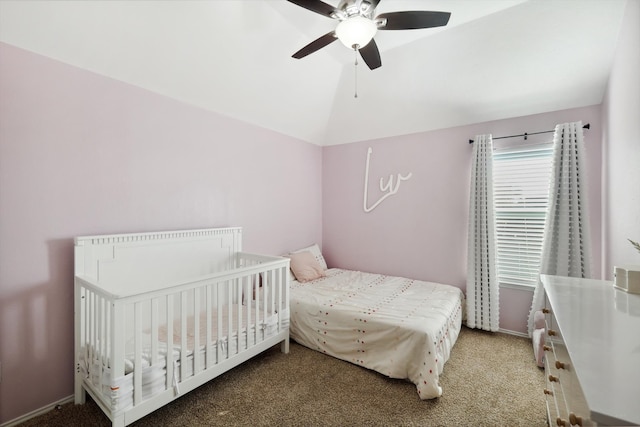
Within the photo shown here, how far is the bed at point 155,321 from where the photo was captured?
151cm

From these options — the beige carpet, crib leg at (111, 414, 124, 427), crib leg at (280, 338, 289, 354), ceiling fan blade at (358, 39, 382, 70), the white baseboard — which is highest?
ceiling fan blade at (358, 39, 382, 70)

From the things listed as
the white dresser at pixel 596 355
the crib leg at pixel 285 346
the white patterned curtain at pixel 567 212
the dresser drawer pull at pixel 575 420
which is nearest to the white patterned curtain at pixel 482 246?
the white patterned curtain at pixel 567 212

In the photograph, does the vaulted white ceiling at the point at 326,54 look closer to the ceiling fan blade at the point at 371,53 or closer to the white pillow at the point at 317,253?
the ceiling fan blade at the point at 371,53

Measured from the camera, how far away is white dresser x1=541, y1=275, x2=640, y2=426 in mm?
583

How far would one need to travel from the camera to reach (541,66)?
244 centimetres

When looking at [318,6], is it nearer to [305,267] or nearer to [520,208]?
[305,267]

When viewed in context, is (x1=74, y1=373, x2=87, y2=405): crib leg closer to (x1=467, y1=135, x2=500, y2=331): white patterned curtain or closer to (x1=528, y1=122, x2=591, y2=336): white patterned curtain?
(x1=467, y1=135, x2=500, y2=331): white patterned curtain

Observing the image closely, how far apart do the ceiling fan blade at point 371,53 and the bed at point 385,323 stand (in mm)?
1914

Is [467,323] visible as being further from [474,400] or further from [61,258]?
[61,258]

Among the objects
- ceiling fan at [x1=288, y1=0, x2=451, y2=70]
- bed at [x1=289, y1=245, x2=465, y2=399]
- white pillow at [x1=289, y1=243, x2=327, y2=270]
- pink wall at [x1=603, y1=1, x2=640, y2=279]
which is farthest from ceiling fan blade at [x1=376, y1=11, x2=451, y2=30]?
white pillow at [x1=289, y1=243, x2=327, y2=270]

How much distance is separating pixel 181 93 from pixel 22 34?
95cm

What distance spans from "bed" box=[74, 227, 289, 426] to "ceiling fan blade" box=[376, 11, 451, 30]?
183 cm

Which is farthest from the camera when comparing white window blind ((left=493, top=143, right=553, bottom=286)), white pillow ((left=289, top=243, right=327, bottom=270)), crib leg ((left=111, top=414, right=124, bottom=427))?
white pillow ((left=289, top=243, right=327, bottom=270))

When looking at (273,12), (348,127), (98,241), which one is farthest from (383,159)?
(98,241)
